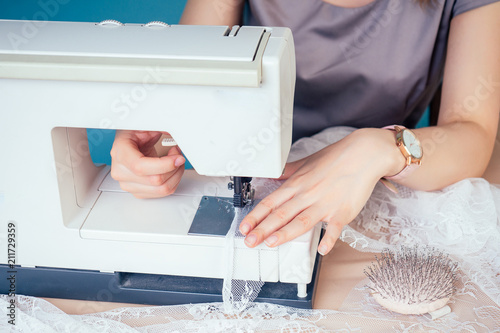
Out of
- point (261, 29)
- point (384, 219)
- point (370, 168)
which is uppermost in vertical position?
point (261, 29)

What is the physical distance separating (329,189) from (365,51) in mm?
581

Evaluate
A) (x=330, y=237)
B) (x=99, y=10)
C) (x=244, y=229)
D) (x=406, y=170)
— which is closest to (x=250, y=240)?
(x=244, y=229)

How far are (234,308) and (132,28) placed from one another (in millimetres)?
491

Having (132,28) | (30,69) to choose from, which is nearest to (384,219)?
(132,28)

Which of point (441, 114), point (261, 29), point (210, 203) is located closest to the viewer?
point (261, 29)

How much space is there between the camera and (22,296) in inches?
38.0

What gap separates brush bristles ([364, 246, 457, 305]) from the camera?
84cm

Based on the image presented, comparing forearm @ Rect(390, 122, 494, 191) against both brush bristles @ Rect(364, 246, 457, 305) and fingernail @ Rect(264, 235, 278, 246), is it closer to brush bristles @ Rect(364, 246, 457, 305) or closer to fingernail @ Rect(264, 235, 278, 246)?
brush bristles @ Rect(364, 246, 457, 305)

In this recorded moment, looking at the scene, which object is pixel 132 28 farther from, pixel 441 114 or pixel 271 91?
pixel 441 114

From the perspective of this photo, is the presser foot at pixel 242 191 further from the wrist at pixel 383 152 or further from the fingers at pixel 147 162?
the wrist at pixel 383 152

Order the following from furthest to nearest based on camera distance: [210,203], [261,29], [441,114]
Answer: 1. [441,114]
2. [210,203]
3. [261,29]

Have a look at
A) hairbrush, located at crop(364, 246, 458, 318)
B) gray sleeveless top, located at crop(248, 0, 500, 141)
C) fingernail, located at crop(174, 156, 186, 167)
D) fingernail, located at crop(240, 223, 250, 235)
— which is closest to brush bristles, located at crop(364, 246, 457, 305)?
hairbrush, located at crop(364, 246, 458, 318)

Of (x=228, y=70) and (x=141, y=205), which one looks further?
(x=141, y=205)

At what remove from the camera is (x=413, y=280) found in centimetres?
84
